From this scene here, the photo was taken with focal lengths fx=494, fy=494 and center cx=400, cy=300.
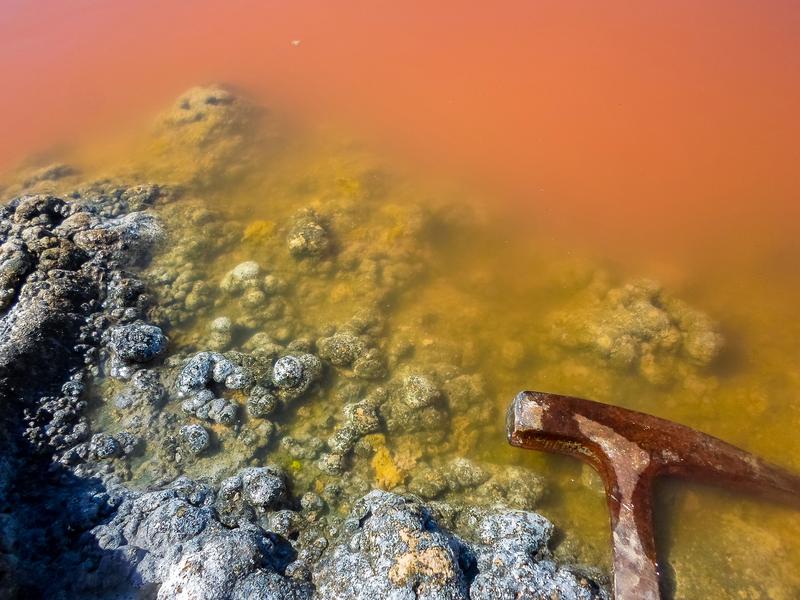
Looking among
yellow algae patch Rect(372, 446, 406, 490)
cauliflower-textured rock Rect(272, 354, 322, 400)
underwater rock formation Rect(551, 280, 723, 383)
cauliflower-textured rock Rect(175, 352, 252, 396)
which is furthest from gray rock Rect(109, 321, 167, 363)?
underwater rock formation Rect(551, 280, 723, 383)

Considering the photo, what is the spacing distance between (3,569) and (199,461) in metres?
1.14

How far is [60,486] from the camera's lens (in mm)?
3055

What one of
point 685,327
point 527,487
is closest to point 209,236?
point 527,487

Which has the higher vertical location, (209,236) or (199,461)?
(209,236)

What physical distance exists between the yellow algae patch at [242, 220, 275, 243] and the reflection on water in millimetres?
22

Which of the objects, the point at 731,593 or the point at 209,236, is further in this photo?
the point at 209,236

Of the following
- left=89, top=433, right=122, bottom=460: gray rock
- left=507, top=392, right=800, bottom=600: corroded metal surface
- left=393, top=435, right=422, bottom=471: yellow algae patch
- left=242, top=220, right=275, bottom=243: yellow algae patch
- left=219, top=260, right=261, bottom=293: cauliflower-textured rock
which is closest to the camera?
left=507, top=392, right=800, bottom=600: corroded metal surface

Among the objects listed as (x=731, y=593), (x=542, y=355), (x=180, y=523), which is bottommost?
(x=731, y=593)

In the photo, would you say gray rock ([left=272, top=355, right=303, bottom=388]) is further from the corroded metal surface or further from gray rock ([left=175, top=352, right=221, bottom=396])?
the corroded metal surface

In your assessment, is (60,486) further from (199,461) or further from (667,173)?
(667,173)

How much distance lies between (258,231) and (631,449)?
3.91m

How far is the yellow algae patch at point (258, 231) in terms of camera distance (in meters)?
5.06

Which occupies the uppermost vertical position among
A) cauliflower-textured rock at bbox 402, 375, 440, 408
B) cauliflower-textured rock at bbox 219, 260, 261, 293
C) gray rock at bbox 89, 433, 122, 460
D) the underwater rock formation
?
cauliflower-textured rock at bbox 219, 260, 261, 293

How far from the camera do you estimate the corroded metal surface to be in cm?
306
